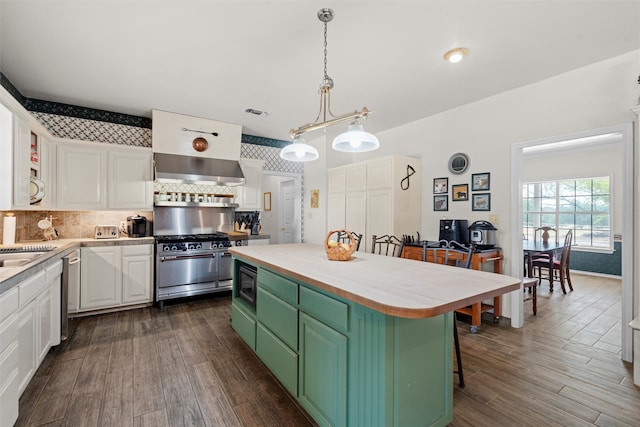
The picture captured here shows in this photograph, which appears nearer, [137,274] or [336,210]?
[137,274]

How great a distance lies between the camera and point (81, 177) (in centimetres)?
365

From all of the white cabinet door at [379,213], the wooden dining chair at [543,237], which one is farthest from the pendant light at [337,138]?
the wooden dining chair at [543,237]

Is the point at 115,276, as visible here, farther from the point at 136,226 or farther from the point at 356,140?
the point at 356,140

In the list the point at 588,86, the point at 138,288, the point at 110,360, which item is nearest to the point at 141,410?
the point at 110,360

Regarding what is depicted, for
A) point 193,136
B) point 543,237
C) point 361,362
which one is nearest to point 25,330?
point 361,362

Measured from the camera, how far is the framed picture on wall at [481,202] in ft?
11.7

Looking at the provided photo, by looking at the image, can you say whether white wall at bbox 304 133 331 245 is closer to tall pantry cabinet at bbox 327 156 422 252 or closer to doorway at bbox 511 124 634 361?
tall pantry cabinet at bbox 327 156 422 252

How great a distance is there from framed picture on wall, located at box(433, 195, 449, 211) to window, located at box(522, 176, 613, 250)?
100 inches

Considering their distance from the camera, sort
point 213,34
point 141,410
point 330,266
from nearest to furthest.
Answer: point 141,410
point 330,266
point 213,34

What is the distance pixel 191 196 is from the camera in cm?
454

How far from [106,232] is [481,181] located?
472 cm

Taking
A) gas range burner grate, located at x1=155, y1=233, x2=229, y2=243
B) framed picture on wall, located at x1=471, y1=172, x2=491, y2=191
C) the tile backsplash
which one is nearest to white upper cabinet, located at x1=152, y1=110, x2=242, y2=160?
the tile backsplash

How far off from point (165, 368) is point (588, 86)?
14.6 ft

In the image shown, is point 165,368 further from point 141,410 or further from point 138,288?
point 138,288
